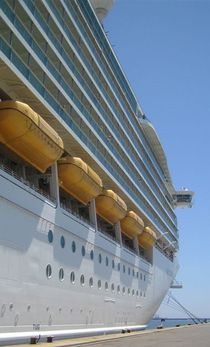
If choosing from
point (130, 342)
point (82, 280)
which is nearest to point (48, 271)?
point (82, 280)

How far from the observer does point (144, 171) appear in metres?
44.2

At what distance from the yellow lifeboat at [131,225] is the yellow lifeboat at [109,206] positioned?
10.6 ft

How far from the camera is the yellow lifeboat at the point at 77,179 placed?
23.8 m

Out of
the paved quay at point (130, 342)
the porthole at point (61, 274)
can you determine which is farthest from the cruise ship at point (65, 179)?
the paved quay at point (130, 342)

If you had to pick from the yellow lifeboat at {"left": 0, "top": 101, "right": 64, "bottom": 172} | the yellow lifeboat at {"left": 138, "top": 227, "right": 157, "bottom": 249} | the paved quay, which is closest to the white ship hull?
the paved quay

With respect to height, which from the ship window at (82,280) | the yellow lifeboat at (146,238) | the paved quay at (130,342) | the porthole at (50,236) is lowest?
the paved quay at (130,342)

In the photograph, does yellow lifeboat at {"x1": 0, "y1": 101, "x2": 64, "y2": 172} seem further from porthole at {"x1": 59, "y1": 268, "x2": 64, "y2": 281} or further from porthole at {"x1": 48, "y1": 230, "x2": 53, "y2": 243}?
porthole at {"x1": 59, "y1": 268, "x2": 64, "y2": 281}

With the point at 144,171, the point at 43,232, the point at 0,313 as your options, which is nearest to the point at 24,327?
the point at 0,313

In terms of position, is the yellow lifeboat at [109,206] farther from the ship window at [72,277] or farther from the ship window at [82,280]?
the ship window at [72,277]

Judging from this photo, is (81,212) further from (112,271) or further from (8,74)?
(8,74)

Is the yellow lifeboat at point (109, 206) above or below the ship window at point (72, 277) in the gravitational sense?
above

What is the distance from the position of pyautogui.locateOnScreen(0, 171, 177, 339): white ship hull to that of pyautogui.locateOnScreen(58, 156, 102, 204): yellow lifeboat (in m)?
1.75

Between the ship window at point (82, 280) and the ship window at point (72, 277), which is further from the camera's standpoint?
the ship window at point (82, 280)

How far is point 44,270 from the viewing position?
2012 centimetres
